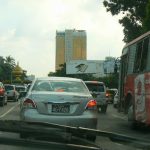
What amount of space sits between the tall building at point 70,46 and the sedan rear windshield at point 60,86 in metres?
152

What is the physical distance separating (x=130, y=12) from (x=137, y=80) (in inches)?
1315

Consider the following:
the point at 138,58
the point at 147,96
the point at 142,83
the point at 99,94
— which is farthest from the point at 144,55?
the point at 99,94

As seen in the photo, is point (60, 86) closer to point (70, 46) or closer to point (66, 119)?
point (66, 119)

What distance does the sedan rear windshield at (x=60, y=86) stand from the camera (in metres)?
13.5

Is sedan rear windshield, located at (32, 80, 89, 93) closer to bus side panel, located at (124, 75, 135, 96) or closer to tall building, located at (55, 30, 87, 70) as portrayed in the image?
bus side panel, located at (124, 75, 135, 96)

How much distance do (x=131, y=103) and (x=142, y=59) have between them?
7.99ft

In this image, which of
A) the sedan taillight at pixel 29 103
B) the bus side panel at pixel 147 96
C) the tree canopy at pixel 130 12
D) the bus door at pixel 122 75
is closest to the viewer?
the sedan taillight at pixel 29 103

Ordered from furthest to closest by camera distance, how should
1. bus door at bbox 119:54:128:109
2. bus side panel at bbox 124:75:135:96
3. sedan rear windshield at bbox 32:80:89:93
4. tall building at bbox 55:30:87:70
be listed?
tall building at bbox 55:30:87:70 < bus door at bbox 119:54:128:109 < bus side panel at bbox 124:75:135:96 < sedan rear windshield at bbox 32:80:89:93

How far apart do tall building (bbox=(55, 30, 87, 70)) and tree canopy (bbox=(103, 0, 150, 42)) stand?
4558 inches

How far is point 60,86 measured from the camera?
13.6 metres

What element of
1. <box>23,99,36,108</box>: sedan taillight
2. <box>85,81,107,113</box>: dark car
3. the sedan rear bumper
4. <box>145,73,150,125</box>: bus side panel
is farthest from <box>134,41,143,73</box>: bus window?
<box>85,81,107,113</box>: dark car

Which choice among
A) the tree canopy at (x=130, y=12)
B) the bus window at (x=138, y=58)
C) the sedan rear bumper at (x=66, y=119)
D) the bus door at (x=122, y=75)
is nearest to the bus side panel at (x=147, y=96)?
the bus window at (x=138, y=58)

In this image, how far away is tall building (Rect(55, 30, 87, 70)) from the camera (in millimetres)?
167375

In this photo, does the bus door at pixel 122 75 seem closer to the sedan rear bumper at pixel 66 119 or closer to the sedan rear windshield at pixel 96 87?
the sedan rear bumper at pixel 66 119
